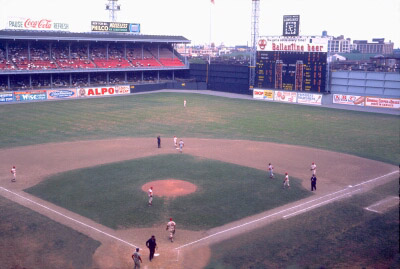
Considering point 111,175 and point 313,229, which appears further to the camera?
point 111,175

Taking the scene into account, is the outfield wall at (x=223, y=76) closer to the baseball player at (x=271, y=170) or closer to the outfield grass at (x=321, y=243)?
the baseball player at (x=271, y=170)

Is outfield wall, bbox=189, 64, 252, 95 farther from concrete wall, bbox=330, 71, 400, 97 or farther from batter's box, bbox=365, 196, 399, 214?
batter's box, bbox=365, 196, 399, 214

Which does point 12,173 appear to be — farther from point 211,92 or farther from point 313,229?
point 211,92

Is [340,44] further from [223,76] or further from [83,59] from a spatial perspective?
[83,59]

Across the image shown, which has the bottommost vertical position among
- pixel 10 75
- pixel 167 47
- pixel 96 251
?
pixel 96 251

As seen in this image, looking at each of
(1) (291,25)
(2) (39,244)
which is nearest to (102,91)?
(1) (291,25)

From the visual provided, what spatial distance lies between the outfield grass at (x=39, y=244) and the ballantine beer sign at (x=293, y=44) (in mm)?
48545

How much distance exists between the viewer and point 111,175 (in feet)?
90.6

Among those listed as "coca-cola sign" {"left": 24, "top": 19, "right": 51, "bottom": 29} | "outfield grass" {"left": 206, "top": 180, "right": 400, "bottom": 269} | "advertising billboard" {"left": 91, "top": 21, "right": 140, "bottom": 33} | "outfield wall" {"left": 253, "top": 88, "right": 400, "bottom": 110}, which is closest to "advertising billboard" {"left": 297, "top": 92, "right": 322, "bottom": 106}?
"outfield wall" {"left": 253, "top": 88, "right": 400, "bottom": 110}

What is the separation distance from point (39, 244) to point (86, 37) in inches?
2258

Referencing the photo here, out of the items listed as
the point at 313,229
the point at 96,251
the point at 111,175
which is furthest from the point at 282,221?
the point at 111,175

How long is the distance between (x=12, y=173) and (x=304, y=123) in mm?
32994

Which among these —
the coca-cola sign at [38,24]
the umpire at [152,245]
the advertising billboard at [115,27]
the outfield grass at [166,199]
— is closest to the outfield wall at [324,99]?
the advertising billboard at [115,27]

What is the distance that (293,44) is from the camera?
61156mm
